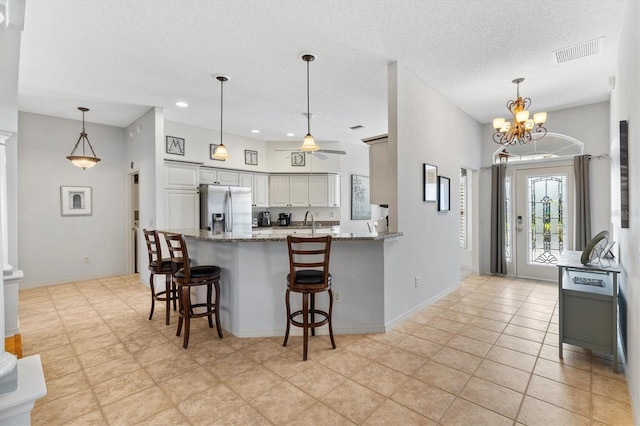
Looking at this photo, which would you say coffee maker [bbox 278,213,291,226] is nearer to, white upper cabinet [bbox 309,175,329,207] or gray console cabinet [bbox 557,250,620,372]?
white upper cabinet [bbox 309,175,329,207]

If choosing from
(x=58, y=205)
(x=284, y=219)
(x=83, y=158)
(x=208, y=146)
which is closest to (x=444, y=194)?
(x=284, y=219)

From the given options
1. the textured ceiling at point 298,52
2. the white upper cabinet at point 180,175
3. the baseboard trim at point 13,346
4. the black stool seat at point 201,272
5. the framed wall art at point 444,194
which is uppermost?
the textured ceiling at point 298,52

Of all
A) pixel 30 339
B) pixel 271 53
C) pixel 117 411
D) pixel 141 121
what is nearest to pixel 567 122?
pixel 271 53

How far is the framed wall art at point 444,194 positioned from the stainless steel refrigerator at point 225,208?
3.61 meters

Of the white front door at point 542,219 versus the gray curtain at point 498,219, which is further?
the gray curtain at point 498,219

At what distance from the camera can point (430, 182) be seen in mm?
4121

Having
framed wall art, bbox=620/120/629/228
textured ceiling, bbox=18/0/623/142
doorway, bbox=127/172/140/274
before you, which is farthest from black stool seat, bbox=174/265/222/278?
doorway, bbox=127/172/140/274

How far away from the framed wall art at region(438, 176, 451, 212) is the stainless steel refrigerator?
361 cm

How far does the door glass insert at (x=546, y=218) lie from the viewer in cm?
526

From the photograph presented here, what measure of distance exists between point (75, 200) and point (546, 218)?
840cm

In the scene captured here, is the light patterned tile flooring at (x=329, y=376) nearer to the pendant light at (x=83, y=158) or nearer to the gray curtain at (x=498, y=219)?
the gray curtain at (x=498, y=219)

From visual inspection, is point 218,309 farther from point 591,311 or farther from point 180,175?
point 591,311

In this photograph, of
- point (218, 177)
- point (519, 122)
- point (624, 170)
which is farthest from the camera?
point (218, 177)

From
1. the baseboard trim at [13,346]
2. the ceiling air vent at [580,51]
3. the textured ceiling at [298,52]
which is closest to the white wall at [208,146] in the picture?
the textured ceiling at [298,52]
